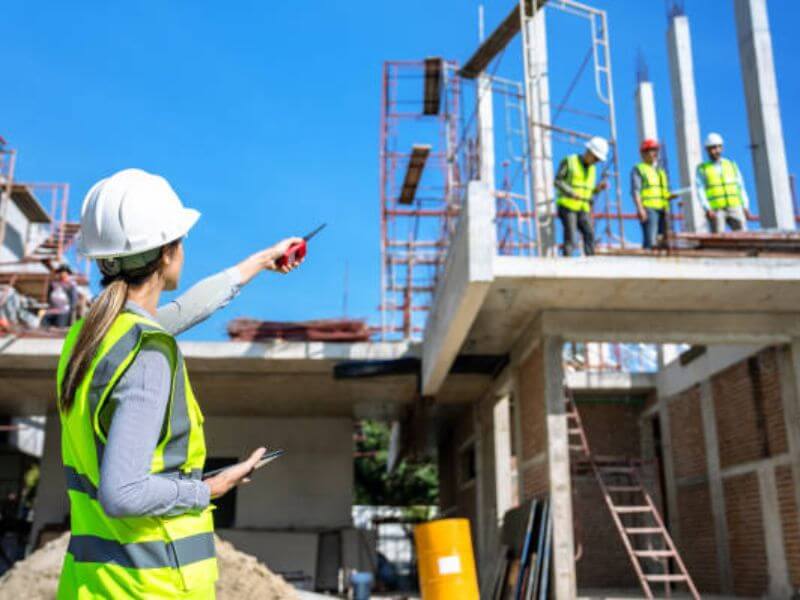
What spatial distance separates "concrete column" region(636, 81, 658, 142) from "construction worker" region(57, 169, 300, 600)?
63.4 feet

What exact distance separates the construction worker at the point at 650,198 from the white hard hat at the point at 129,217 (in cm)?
939

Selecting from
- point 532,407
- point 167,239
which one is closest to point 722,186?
point 532,407

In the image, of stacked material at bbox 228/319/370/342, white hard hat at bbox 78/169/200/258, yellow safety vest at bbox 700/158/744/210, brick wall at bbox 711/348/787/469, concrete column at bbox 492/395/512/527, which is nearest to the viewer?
white hard hat at bbox 78/169/200/258

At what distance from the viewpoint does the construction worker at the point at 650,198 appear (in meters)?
10.5

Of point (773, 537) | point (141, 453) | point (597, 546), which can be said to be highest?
point (141, 453)

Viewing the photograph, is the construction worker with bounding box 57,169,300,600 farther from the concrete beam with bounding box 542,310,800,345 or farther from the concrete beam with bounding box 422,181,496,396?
the concrete beam with bounding box 542,310,800,345

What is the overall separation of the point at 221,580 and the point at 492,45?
12.3 metres

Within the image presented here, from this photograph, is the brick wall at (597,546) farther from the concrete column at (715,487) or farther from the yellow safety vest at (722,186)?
the yellow safety vest at (722,186)

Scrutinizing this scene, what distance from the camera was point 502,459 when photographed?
13.5m

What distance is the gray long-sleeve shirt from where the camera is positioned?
4.46ft

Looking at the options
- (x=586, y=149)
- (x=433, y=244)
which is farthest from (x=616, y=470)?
(x=433, y=244)

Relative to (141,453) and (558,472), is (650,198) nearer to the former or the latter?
(558,472)

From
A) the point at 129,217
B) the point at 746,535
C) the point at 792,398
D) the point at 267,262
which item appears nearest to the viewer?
the point at 129,217

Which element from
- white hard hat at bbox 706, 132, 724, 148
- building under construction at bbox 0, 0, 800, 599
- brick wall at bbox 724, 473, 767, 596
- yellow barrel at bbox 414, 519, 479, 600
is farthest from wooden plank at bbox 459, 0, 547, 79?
yellow barrel at bbox 414, 519, 479, 600
